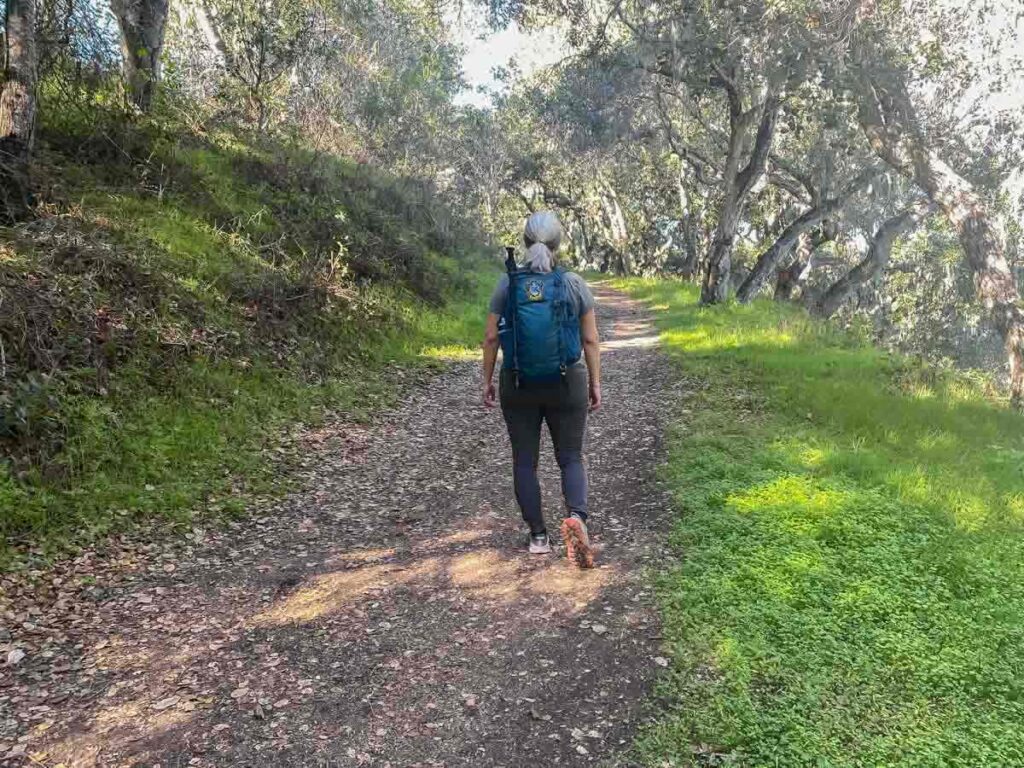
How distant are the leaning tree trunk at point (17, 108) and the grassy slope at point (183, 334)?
45cm

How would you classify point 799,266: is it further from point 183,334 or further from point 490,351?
point 490,351

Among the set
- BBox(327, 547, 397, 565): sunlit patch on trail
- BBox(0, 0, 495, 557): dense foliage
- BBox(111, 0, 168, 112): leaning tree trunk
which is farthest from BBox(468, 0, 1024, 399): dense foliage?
BBox(327, 547, 397, 565): sunlit patch on trail

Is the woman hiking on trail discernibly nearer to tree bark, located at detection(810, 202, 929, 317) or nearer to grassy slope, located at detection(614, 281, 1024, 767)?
grassy slope, located at detection(614, 281, 1024, 767)

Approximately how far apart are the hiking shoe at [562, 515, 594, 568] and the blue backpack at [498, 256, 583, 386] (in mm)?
983

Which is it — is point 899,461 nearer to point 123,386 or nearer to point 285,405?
point 285,405

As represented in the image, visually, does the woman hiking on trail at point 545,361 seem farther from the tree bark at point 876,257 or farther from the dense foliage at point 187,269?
the tree bark at point 876,257

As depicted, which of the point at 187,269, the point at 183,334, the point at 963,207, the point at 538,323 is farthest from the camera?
the point at 963,207

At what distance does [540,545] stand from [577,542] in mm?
441

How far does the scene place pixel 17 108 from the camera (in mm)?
7586

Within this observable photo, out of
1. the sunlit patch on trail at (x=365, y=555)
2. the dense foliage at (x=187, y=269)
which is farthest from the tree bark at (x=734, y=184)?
the sunlit patch on trail at (x=365, y=555)

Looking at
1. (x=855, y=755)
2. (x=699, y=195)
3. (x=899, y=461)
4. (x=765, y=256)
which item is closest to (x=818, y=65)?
(x=765, y=256)

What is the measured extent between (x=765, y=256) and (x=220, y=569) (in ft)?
49.0

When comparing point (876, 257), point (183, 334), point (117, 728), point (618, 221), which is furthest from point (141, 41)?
point (618, 221)

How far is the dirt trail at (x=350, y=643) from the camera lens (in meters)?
3.33
